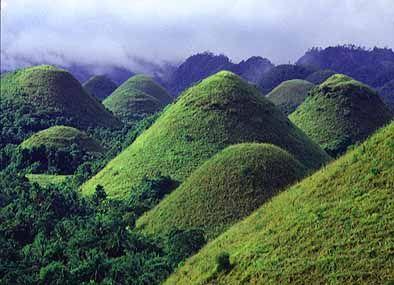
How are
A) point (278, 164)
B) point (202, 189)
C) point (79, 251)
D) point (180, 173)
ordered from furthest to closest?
point (180, 173) → point (278, 164) → point (202, 189) → point (79, 251)

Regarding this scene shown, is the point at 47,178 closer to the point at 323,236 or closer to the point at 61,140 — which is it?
the point at 61,140

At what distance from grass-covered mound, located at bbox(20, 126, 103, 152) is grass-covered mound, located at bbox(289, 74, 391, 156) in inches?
1732

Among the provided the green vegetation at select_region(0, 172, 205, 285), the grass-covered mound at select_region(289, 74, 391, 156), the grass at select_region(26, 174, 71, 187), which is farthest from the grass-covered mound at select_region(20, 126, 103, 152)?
the green vegetation at select_region(0, 172, 205, 285)

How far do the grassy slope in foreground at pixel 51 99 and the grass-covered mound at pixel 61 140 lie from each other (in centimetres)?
2238

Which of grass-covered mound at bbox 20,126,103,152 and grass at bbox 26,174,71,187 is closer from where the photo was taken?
grass at bbox 26,174,71,187

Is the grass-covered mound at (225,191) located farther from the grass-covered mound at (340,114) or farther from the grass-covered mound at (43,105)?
the grass-covered mound at (43,105)

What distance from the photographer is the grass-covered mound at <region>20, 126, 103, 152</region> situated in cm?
11931

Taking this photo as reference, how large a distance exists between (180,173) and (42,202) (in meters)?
19.0

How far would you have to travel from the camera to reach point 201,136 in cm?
8888

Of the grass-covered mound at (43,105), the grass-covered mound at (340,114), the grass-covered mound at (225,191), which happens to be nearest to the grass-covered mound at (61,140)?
the grass-covered mound at (43,105)

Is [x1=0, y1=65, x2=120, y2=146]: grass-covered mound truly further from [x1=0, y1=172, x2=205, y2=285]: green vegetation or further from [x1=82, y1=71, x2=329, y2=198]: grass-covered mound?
[x1=0, y1=172, x2=205, y2=285]: green vegetation

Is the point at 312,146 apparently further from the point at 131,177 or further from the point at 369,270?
the point at 369,270

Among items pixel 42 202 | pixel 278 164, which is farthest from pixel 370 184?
pixel 42 202

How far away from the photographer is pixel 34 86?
6280 inches
